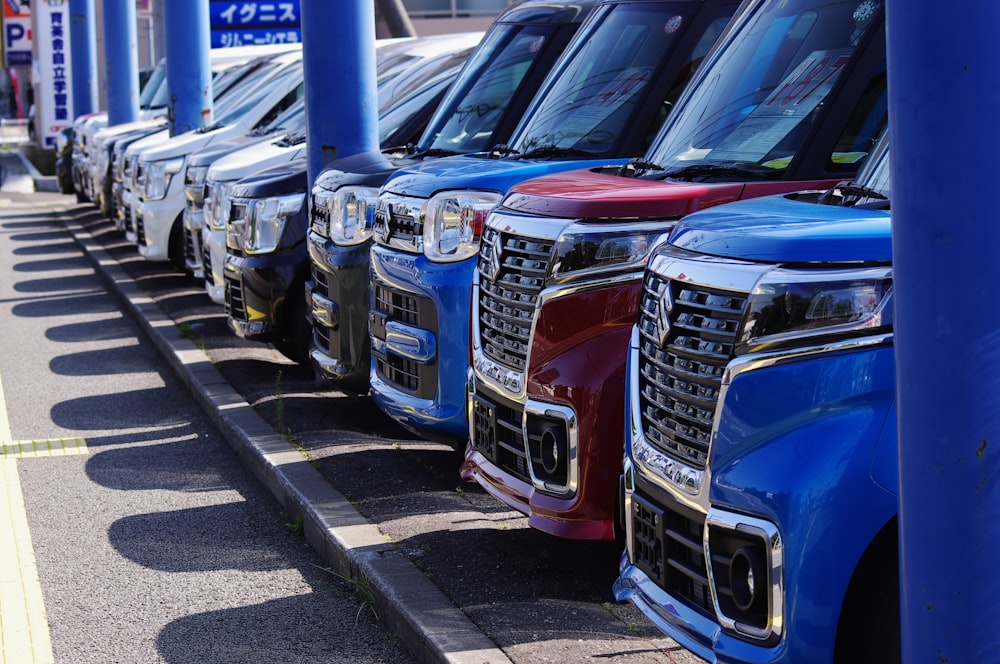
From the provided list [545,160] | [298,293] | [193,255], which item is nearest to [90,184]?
[193,255]

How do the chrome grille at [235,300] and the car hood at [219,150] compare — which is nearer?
the chrome grille at [235,300]

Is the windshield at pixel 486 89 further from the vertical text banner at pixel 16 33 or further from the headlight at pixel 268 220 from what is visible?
the vertical text banner at pixel 16 33

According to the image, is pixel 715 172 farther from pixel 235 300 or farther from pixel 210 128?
pixel 210 128

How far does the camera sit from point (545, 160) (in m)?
6.31

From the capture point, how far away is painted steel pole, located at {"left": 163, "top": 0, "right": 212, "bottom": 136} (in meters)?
15.1

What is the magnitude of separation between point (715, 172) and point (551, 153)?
5.25 feet

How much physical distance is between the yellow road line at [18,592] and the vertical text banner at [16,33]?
32947mm

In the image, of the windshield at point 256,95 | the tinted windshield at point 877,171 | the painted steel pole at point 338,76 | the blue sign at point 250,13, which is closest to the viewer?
the tinted windshield at point 877,171

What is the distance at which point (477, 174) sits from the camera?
19.9ft

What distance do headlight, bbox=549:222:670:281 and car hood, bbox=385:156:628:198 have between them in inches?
55.3

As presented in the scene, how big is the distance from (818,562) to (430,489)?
10.5 feet

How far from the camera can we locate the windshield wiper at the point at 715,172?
4.80 m

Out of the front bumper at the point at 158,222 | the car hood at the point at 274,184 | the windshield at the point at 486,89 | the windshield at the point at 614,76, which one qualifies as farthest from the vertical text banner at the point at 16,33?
the windshield at the point at 614,76

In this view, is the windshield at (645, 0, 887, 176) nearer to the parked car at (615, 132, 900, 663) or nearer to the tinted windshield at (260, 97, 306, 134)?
the parked car at (615, 132, 900, 663)
